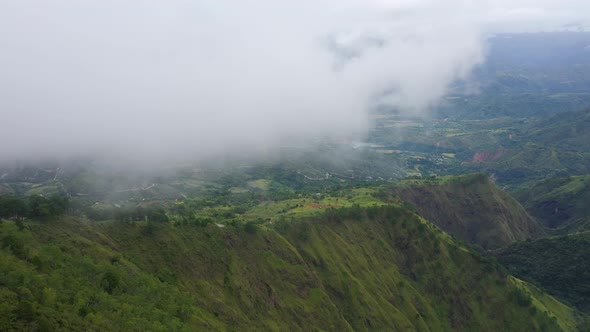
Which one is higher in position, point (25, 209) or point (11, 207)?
point (11, 207)

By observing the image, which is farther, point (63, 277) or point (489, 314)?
point (489, 314)

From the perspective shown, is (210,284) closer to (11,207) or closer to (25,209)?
(25,209)

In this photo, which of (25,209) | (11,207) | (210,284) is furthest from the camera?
(210,284)

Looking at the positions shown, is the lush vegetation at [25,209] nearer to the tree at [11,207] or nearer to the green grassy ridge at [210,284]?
the tree at [11,207]

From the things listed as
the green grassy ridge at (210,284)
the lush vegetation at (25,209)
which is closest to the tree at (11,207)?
the lush vegetation at (25,209)

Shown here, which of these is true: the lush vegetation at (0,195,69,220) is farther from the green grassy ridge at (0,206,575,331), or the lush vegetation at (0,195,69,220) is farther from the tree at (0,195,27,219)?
the green grassy ridge at (0,206,575,331)

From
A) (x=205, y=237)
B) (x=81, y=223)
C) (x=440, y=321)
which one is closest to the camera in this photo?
(x=81, y=223)

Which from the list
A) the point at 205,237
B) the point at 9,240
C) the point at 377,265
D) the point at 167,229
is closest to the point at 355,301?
the point at 377,265

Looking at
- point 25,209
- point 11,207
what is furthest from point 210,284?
point 11,207

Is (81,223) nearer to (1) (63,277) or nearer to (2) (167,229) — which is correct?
(2) (167,229)
